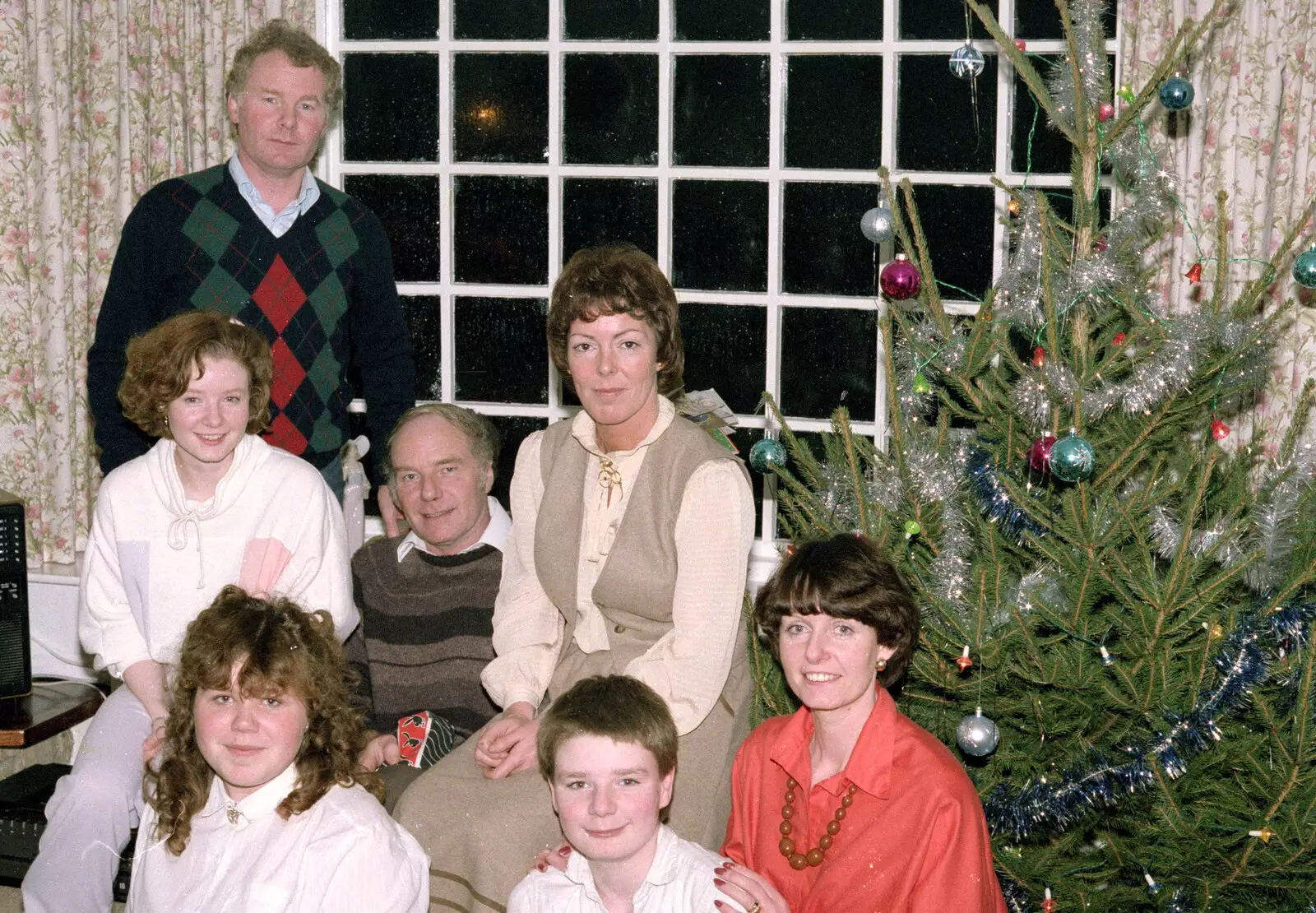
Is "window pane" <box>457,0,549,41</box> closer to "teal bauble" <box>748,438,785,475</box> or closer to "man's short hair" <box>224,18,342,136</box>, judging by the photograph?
"man's short hair" <box>224,18,342,136</box>

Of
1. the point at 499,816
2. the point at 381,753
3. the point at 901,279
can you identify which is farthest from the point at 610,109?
the point at 499,816

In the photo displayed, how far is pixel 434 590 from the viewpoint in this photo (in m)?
2.96

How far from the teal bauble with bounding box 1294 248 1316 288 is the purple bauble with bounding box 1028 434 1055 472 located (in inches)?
21.0

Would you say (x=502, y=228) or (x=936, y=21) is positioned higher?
(x=936, y=21)

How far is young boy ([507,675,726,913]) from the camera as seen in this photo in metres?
2.16

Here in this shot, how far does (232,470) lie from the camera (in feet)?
9.13

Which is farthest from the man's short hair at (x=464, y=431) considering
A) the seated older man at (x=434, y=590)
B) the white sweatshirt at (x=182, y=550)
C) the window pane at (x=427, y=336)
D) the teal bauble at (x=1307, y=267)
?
the teal bauble at (x=1307, y=267)

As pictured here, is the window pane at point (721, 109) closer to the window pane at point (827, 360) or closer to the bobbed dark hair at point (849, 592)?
the window pane at point (827, 360)

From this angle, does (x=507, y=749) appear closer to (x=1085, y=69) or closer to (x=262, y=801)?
(x=262, y=801)

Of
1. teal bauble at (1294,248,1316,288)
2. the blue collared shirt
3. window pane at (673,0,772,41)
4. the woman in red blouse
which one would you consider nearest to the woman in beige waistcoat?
the woman in red blouse

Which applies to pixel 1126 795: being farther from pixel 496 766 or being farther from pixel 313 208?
pixel 313 208

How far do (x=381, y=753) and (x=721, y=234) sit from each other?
1.83 metres

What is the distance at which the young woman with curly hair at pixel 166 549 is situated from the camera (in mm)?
2684

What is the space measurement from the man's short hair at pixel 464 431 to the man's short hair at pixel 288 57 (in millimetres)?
781
